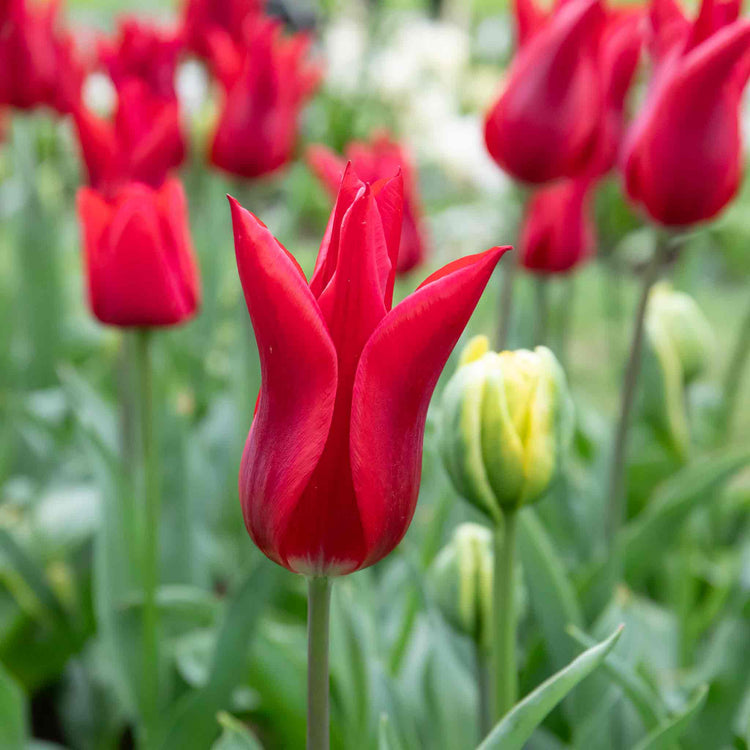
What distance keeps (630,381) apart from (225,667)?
0.42 meters

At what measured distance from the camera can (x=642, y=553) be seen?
97 centimetres

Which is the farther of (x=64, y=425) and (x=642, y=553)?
(x=64, y=425)

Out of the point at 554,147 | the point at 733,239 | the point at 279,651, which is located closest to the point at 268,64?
the point at 554,147

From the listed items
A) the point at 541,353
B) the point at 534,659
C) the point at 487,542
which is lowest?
the point at 534,659

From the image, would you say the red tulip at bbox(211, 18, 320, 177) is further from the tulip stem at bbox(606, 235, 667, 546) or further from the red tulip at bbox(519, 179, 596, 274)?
the tulip stem at bbox(606, 235, 667, 546)

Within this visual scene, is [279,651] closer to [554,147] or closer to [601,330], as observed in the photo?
[554,147]

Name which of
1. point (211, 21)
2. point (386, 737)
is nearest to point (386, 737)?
point (386, 737)

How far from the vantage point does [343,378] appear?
0.43 m

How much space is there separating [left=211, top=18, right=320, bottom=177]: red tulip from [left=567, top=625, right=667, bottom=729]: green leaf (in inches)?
28.3

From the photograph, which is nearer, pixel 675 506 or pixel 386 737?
pixel 386 737

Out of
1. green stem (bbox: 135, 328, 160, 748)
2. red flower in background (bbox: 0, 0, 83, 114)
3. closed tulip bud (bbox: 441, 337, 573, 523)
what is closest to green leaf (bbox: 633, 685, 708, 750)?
closed tulip bud (bbox: 441, 337, 573, 523)

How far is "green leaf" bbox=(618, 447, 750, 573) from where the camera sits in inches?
34.6

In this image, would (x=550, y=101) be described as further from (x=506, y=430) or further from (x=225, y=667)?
(x=225, y=667)

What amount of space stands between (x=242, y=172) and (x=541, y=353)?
0.70 meters
